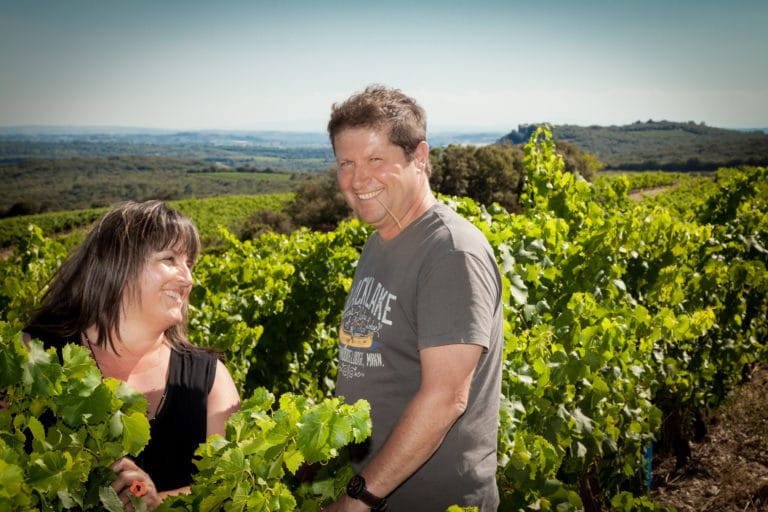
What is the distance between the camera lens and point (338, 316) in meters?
5.81

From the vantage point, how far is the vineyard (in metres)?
1.06

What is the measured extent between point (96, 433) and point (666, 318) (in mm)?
2954

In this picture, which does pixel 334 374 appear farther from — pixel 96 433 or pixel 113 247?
pixel 96 433

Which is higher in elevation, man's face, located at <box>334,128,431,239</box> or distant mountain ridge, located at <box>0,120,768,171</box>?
distant mountain ridge, located at <box>0,120,768,171</box>

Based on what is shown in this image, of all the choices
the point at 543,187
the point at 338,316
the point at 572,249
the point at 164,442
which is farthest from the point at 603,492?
the point at 338,316

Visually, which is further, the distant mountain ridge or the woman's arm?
the distant mountain ridge

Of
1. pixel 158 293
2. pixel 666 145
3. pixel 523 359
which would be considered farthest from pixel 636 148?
pixel 158 293

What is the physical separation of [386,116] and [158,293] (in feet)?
3.16

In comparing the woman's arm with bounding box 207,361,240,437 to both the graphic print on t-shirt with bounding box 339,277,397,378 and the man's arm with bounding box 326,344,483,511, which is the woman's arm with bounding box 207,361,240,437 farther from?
the man's arm with bounding box 326,344,483,511

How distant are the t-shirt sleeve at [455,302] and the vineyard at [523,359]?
377 mm

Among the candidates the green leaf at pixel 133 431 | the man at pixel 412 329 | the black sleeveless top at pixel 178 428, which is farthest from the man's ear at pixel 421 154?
the green leaf at pixel 133 431

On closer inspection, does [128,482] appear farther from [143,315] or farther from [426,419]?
[426,419]

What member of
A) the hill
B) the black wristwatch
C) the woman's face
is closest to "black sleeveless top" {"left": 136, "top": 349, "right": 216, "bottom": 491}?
the woman's face

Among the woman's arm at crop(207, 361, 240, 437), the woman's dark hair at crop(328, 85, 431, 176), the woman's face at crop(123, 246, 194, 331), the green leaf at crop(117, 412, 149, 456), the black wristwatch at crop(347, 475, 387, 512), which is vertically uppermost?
the woman's dark hair at crop(328, 85, 431, 176)
